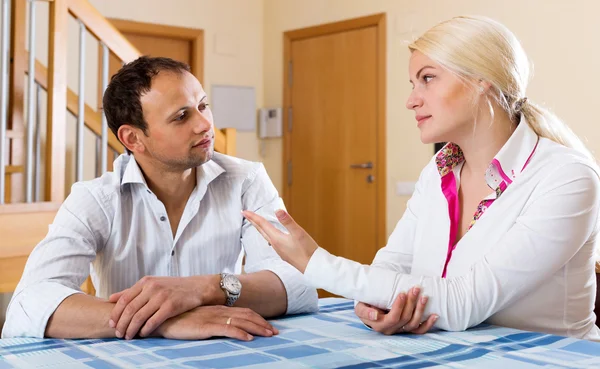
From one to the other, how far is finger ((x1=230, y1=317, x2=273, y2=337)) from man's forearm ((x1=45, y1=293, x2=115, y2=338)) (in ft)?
0.78

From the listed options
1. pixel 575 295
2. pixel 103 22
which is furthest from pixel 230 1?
pixel 575 295

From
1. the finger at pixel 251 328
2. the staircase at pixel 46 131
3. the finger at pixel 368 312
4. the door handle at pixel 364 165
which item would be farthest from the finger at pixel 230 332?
the door handle at pixel 364 165

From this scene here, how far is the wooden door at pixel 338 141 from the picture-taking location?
16.7ft

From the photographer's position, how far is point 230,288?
1.56 meters

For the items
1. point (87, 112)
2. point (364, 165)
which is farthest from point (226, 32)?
point (87, 112)

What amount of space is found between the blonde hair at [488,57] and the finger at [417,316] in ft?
1.64

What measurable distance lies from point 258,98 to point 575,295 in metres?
4.63

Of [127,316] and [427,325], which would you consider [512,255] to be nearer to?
[427,325]

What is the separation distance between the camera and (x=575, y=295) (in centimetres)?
152

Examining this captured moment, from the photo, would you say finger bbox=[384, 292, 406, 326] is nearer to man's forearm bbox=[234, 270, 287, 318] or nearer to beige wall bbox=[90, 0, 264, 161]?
man's forearm bbox=[234, 270, 287, 318]

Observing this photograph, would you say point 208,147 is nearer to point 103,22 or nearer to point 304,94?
point 103,22

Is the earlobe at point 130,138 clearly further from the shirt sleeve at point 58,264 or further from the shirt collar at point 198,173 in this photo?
the shirt sleeve at point 58,264

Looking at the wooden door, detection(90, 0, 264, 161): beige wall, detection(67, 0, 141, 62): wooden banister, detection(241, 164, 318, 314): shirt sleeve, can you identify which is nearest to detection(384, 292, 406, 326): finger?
detection(241, 164, 318, 314): shirt sleeve

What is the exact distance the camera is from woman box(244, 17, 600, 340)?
1401mm
